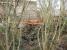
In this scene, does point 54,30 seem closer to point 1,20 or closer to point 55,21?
point 55,21

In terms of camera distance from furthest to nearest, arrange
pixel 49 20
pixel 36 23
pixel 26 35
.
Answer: pixel 36 23 → pixel 26 35 → pixel 49 20

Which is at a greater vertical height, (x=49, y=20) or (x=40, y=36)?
(x=49, y=20)

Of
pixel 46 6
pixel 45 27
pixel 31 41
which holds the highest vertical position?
pixel 46 6

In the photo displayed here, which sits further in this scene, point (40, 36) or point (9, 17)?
point (40, 36)

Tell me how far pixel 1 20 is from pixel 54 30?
172cm

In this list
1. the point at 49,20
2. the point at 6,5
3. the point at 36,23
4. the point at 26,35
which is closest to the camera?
the point at 6,5

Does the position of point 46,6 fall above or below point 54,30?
above

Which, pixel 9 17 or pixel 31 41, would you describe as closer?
pixel 9 17

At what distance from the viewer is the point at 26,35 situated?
406 inches

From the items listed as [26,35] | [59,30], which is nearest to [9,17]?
[59,30]

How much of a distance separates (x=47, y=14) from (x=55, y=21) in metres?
0.47

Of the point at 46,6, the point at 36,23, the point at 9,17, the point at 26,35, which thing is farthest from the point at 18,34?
the point at 36,23

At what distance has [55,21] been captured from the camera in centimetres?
855

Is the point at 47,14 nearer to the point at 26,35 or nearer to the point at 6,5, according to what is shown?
the point at 6,5
